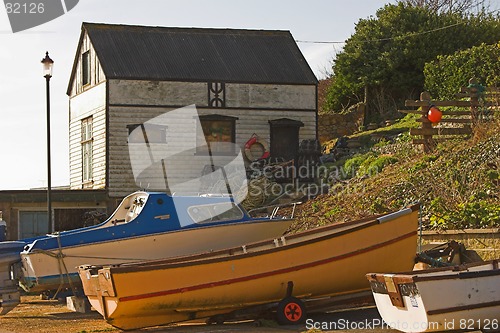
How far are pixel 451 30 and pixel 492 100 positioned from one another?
59.0ft

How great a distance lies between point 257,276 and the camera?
48.0 ft

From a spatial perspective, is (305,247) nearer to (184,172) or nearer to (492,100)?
(492,100)

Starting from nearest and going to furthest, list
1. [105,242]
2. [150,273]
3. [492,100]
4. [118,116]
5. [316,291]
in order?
[150,273] → [316,291] → [105,242] → [492,100] → [118,116]

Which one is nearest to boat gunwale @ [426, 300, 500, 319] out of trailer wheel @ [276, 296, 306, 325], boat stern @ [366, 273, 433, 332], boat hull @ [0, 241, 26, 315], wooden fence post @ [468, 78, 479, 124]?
boat stern @ [366, 273, 433, 332]

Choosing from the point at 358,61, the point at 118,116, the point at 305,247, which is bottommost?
the point at 305,247

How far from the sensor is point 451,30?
42.1m

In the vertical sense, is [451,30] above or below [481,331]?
above

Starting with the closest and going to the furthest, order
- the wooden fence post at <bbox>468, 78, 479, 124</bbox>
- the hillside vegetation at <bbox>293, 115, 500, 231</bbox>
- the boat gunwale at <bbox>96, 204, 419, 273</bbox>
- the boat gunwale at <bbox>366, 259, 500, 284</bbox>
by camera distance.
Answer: the boat gunwale at <bbox>366, 259, 500, 284</bbox>, the boat gunwale at <bbox>96, 204, 419, 273</bbox>, the hillside vegetation at <bbox>293, 115, 500, 231</bbox>, the wooden fence post at <bbox>468, 78, 479, 124</bbox>

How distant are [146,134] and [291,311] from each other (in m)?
21.2

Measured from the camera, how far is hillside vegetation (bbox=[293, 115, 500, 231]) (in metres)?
18.3

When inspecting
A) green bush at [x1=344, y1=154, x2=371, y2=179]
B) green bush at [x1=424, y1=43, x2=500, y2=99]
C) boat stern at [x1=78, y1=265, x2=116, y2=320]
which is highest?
green bush at [x1=424, y1=43, x2=500, y2=99]

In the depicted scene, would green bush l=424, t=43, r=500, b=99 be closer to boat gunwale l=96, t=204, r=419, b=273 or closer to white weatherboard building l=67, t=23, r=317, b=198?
white weatherboard building l=67, t=23, r=317, b=198

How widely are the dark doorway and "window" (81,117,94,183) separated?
710 centimetres

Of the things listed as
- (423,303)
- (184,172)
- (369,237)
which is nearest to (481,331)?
(423,303)
